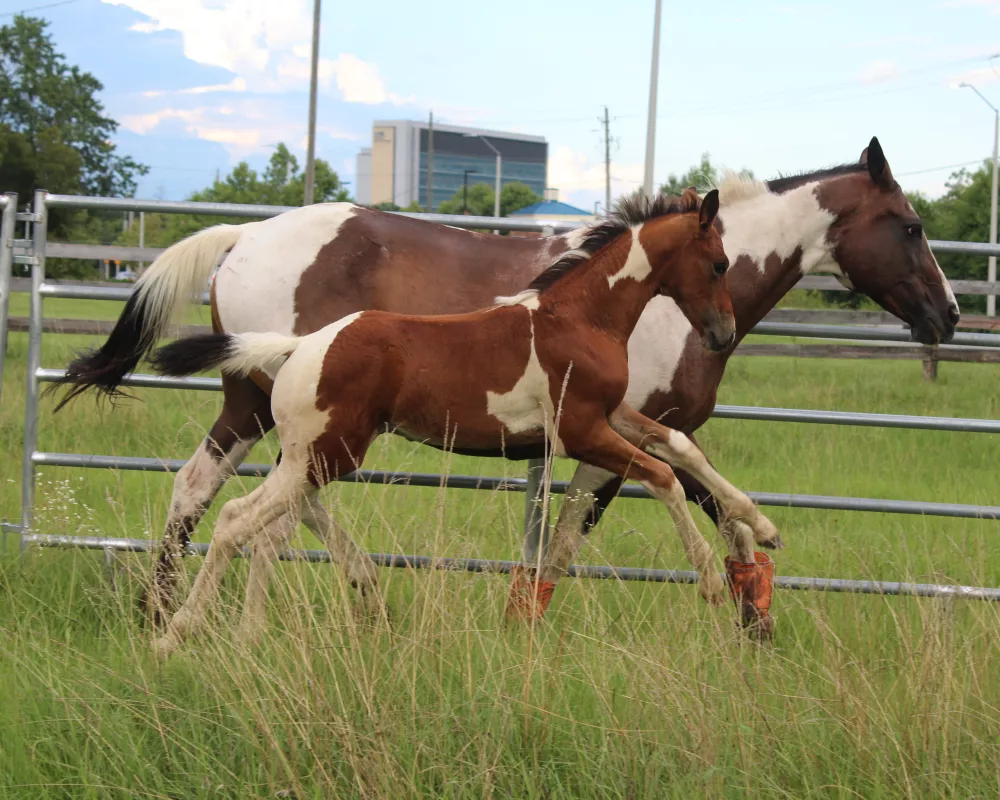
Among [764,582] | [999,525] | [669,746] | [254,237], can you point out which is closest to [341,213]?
[254,237]

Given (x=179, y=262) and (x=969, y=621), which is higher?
(x=179, y=262)

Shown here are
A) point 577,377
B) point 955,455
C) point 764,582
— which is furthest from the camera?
point 955,455

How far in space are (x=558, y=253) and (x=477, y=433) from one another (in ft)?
3.22

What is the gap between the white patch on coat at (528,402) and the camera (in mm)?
3600

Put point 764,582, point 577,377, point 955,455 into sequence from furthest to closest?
point 955,455 → point 764,582 → point 577,377

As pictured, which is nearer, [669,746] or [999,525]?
[669,746]

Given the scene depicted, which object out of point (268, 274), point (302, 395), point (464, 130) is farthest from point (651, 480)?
point (464, 130)

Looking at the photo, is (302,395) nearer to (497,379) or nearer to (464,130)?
(497,379)

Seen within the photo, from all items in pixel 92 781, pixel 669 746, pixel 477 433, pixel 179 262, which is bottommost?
pixel 92 781

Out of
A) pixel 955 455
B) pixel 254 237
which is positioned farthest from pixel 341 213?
pixel 955 455

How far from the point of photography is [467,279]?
424 cm

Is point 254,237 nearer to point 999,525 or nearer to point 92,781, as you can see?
point 92,781

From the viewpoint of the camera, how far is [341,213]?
4.29 m

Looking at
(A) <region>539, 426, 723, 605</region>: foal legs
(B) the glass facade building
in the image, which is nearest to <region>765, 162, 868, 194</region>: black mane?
(A) <region>539, 426, 723, 605</region>: foal legs
